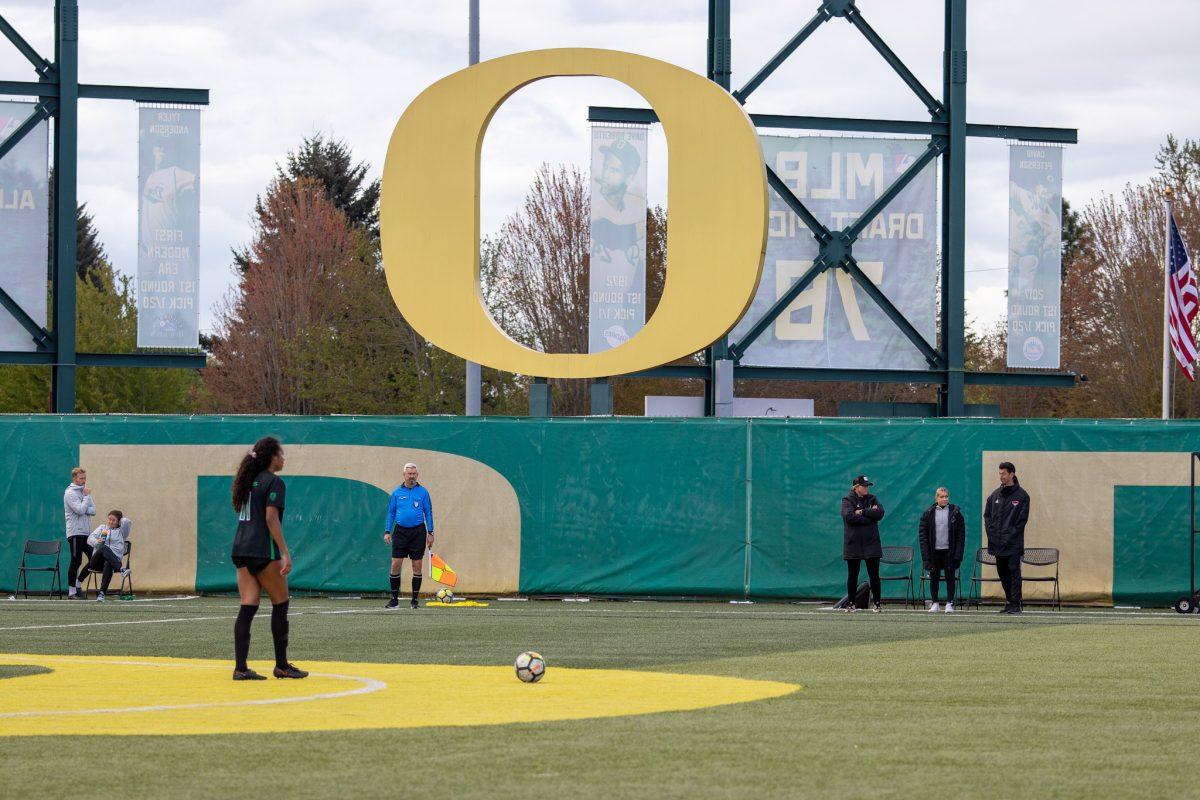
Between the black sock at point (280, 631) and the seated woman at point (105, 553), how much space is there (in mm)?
12436

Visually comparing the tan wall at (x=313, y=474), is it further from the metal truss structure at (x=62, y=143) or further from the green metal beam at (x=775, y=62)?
the green metal beam at (x=775, y=62)

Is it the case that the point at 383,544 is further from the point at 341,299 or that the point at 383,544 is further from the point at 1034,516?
the point at 341,299

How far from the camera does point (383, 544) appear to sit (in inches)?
990

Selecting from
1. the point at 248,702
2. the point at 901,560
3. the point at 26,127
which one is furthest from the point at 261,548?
the point at 26,127

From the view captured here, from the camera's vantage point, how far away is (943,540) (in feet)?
74.9

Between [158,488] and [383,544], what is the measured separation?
3.37m

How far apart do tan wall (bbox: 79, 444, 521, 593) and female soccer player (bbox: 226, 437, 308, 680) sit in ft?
39.8

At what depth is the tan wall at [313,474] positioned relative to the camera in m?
24.9

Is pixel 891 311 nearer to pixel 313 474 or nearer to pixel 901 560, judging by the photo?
pixel 901 560

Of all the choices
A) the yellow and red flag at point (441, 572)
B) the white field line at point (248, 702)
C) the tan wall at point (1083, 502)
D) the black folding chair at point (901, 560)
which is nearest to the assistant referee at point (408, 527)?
the yellow and red flag at point (441, 572)

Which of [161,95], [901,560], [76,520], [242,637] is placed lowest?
[901,560]

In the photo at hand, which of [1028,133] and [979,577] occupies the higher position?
[1028,133]

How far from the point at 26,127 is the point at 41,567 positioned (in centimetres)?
736

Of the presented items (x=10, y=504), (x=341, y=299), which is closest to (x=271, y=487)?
(x=10, y=504)
